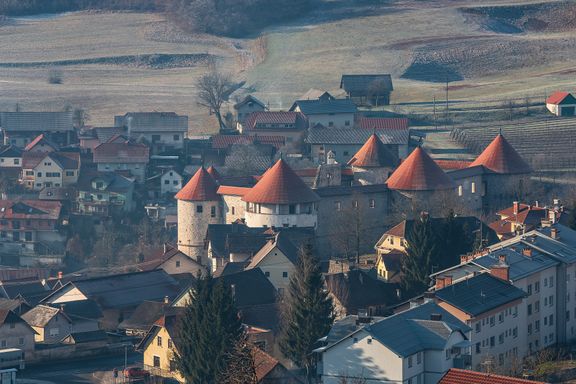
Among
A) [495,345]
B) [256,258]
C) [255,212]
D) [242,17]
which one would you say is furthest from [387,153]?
[242,17]

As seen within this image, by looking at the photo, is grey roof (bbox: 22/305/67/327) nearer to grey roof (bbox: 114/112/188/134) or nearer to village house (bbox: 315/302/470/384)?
village house (bbox: 315/302/470/384)

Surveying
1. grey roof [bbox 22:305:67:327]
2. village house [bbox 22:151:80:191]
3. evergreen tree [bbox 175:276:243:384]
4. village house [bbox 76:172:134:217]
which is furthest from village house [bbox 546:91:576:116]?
evergreen tree [bbox 175:276:243:384]

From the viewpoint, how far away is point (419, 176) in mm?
78812

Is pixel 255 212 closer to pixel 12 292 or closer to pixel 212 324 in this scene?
pixel 12 292

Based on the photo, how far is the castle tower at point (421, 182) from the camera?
77.5 meters

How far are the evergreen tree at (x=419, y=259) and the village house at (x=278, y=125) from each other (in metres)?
40.5

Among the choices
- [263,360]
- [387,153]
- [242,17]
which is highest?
[242,17]

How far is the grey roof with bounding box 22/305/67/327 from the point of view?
64.5m

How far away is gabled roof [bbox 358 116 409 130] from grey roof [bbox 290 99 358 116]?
2.63 m

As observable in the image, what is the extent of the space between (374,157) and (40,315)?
79.9 ft

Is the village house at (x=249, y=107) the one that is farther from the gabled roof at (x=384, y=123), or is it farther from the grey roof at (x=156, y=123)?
the gabled roof at (x=384, y=123)

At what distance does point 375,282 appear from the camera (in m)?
62.7

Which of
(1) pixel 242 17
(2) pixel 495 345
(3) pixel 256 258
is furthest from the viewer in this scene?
(1) pixel 242 17

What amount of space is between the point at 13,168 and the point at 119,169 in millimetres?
6414
